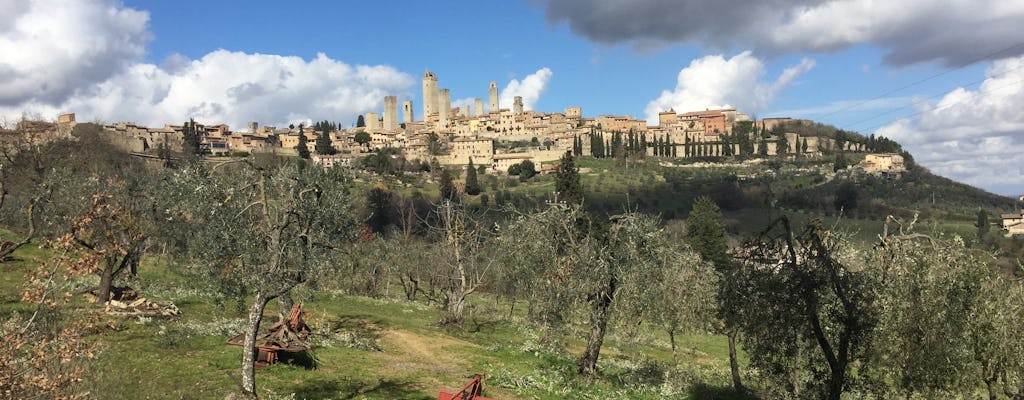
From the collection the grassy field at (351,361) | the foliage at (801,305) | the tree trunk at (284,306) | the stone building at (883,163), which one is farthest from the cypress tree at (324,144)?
the foliage at (801,305)

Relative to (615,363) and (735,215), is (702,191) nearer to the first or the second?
(735,215)

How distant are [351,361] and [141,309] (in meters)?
9.44

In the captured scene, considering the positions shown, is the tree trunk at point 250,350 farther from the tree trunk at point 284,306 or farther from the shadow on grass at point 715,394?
the shadow on grass at point 715,394

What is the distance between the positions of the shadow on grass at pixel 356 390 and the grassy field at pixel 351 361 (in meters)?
0.03

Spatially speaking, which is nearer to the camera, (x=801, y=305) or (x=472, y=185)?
(x=801, y=305)

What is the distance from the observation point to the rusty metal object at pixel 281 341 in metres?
19.3

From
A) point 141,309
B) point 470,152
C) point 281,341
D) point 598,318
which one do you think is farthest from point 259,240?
point 470,152

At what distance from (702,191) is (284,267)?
471ft

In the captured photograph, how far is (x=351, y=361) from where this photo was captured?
2162 centimetres

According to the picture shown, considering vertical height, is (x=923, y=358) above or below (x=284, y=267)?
below

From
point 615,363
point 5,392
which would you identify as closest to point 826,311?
point 615,363

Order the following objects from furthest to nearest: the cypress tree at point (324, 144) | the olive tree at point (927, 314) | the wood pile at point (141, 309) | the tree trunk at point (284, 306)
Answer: the cypress tree at point (324, 144)
the tree trunk at point (284, 306)
the wood pile at point (141, 309)
the olive tree at point (927, 314)

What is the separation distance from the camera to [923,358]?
18.5 meters

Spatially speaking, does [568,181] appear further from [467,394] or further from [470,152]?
[470,152]
